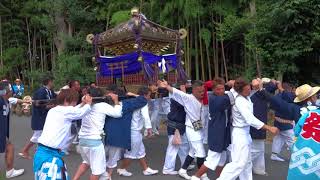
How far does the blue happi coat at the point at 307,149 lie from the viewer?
180 inches

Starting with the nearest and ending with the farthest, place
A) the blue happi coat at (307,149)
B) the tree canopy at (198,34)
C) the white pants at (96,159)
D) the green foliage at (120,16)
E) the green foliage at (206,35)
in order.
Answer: the blue happi coat at (307,149) → the white pants at (96,159) → the tree canopy at (198,34) → the green foliage at (206,35) → the green foliage at (120,16)

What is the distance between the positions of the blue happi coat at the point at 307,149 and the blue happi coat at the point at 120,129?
3.16 m

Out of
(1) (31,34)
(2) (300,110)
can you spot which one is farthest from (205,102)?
(1) (31,34)

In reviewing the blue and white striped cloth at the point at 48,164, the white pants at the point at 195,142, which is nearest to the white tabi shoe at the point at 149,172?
the white pants at the point at 195,142

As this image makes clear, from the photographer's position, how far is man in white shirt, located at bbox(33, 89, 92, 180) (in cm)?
494

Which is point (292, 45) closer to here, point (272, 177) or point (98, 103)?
point (272, 177)

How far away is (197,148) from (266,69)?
707cm

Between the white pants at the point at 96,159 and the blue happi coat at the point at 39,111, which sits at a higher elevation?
the blue happi coat at the point at 39,111

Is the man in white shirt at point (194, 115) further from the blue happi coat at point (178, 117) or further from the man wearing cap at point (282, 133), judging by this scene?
the man wearing cap at point (282, 133)

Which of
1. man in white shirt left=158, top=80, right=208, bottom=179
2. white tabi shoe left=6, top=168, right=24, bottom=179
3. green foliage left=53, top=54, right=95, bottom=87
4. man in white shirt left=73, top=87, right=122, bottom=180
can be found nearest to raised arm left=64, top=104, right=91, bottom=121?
man in white shirt left=73, top=87, right=122, bottom=180

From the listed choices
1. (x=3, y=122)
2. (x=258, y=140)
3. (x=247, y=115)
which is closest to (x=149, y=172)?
(x=258, y=140)

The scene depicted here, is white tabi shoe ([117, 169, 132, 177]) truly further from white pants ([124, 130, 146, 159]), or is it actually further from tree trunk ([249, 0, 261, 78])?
tree trunk ([249, 0, 261, 78])

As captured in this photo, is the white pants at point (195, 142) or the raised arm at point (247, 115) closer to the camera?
the raised arm at point (247, 115)

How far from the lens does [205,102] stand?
291 inches
